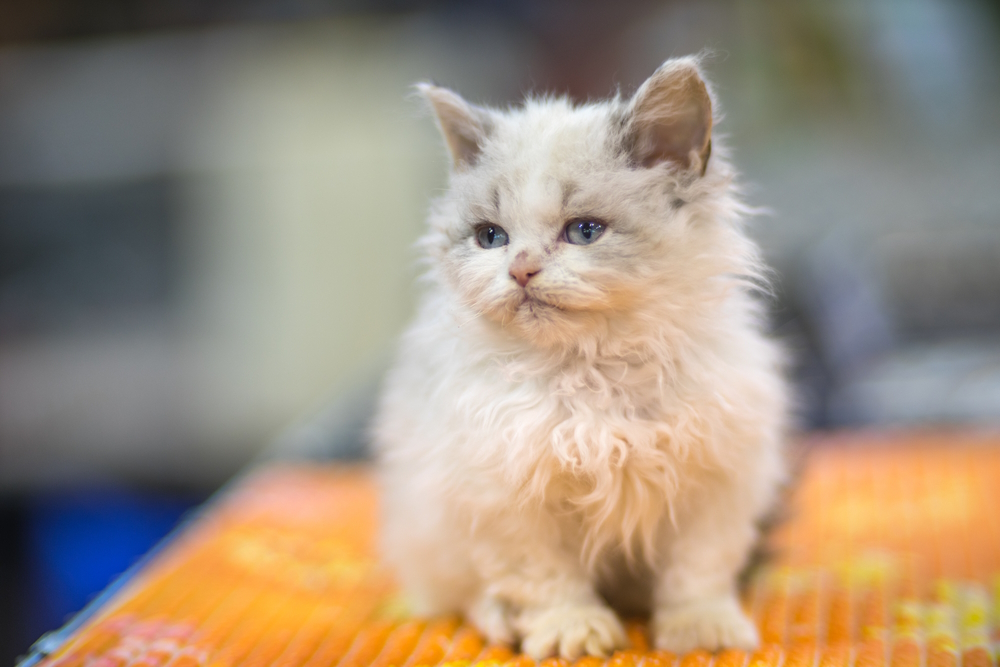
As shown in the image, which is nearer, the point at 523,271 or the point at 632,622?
the point at 523,271

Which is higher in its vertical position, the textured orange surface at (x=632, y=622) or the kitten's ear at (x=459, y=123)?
the kitten's ear at (x=459, y=123)

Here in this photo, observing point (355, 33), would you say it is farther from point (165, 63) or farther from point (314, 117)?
point (165, 63)

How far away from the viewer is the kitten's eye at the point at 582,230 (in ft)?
2.99

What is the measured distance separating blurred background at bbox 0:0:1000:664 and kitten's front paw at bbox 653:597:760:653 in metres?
1.56

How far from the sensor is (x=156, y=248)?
136 inches

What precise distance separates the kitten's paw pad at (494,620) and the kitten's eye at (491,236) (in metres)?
0.51

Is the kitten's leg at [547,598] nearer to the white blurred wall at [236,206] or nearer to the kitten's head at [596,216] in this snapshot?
the kitten's head at [596,216]

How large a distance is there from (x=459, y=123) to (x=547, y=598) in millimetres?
706

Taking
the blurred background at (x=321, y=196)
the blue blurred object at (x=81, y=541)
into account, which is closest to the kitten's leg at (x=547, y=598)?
the blue blurred object at (x=81, y=541)

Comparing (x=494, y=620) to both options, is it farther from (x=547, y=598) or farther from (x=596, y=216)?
(x=596, y=216)

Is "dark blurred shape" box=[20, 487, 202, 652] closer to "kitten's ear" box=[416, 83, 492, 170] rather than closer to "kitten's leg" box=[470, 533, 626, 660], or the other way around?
"kitten's leg" box=[470, 533, 626, 660]

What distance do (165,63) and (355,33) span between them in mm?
912

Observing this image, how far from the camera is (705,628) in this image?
0.95 meters

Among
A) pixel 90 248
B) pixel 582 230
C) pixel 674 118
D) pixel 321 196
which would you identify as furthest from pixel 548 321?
pixel 90 248
